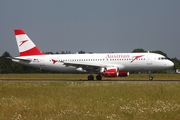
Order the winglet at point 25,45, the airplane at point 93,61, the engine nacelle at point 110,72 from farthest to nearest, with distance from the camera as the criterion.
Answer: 1. the winglet at point 25,45
2. the airplane at point 93,61
3. the engine nacelle at point 110,72

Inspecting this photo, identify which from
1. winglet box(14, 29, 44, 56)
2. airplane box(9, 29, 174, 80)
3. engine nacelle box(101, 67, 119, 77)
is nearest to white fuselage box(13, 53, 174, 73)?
airplane box(9, 29, 174, 80)

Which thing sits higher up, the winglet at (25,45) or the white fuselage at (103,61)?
the winglet at (25,45)

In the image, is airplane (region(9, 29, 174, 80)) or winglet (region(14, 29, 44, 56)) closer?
airplane (region(9, 29, 174, 80))

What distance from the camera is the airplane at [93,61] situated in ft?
146

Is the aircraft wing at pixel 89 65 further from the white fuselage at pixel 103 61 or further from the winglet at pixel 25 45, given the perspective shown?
the winglet at pixel 25 45

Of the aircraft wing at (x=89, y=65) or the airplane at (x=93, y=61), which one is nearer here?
the airplane at (x=93, y=61)

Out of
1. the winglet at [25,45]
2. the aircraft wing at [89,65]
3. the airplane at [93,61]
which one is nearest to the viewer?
the airplane at [93,61]

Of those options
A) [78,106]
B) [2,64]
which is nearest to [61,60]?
[78,106]

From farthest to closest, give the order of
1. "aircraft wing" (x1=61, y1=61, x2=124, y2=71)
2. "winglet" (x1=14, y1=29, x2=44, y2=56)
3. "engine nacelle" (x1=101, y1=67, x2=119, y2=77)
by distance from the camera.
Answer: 1. "winglet" (x1=14, y1=29, x2=44, y2=56)
2. "aircraft wing" (x1=61, y1=61, x2=124, y2=71)
3. "engine nacelle" (x1=101, y1=67, x2=119, y2=77)

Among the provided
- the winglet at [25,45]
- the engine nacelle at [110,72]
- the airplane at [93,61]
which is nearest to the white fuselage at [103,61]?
the airplane at [93,61]

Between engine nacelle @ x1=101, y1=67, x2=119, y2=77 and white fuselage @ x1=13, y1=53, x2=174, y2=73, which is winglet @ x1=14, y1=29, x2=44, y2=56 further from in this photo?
engine nacelle @ x1=101, y1=67, x2=119, y2=77

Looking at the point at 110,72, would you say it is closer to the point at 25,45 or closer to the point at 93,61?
the point at 93,61

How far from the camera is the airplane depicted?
44.4 metres

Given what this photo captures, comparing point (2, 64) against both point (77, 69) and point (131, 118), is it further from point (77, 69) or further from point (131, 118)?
point (131, 118)
